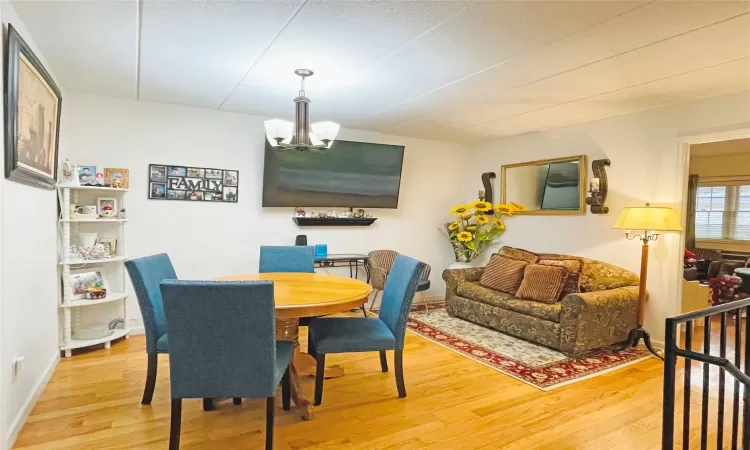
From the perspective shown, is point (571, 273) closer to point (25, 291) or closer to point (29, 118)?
point (25, 291)

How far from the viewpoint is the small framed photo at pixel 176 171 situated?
161 inches

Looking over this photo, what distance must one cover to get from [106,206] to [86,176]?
0.31 meters

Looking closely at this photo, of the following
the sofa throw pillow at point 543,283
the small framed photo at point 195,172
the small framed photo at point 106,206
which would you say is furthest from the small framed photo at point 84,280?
the sofa throw pillow at point 543,283

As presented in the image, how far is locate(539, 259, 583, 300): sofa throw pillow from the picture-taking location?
157 inches

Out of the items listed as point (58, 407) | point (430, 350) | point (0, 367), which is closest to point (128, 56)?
point (0, 367)

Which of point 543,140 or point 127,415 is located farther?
point 543,140

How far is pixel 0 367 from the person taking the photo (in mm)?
1977

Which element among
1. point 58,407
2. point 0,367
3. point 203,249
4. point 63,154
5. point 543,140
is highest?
point 543,140

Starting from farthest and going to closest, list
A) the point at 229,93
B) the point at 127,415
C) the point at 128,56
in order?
the point at 229,93
the point at 128,56
the point at 127,415

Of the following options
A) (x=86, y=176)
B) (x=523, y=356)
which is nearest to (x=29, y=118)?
(x=86, y=176)

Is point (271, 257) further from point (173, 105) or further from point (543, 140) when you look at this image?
point (543, 140)

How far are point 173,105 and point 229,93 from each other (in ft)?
2.75

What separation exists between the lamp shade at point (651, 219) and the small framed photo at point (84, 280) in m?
4.68

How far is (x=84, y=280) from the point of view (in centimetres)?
356
